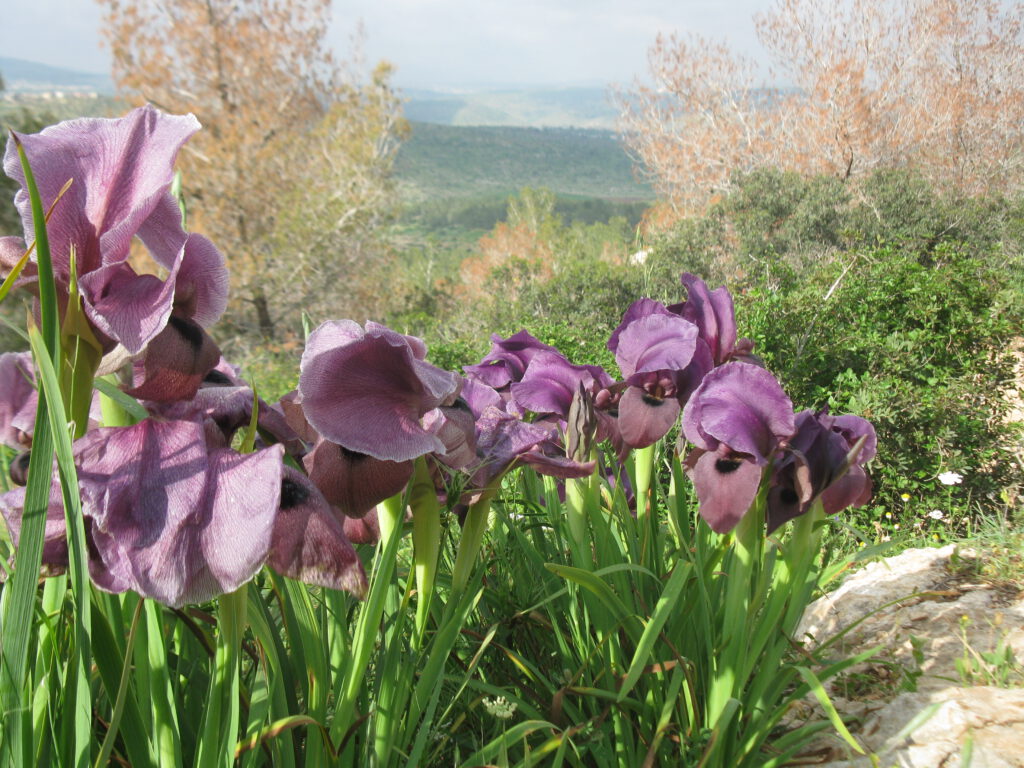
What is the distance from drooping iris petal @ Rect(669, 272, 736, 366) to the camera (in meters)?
1.31

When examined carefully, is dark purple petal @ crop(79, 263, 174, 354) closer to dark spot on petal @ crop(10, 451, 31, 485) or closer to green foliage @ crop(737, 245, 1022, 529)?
dark spot on petal @ crop(10, 451, 31, 485)

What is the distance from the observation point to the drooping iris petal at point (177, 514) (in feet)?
1.80

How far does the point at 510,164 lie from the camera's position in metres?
102

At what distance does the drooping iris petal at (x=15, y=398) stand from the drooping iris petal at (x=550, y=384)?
0.75 meters

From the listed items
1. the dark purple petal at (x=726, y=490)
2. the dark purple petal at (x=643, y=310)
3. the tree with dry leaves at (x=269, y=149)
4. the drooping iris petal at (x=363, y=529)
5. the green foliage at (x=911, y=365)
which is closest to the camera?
the drooping iris petal at (x=363, y=529)

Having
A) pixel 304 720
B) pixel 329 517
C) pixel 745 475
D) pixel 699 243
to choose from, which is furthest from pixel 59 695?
pixel 699 243

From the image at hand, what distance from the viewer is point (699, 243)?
35.6ft

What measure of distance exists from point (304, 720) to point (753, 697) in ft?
2.64

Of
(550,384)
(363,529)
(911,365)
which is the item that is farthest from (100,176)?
(911,365)

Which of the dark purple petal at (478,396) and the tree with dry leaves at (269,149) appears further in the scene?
the tree with dry leaves at (269,149)

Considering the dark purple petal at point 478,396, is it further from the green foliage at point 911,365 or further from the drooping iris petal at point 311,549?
the green foliage at point 911,365

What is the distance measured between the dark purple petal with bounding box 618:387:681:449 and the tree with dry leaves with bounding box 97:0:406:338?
12384 millimetres

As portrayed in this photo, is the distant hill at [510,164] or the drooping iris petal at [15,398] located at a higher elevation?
the drooping iris petal at [15,398]

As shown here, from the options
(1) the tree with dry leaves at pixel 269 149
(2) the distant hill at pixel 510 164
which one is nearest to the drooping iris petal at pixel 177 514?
(1) the tree with dry leaves at pixel 269 149
